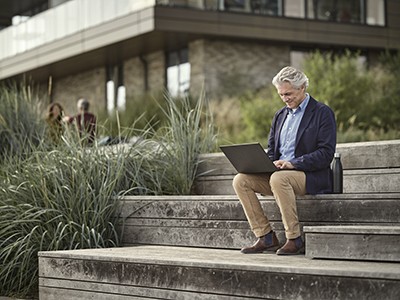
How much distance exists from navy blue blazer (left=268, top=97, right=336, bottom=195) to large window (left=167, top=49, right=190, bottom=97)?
1616 centimetres

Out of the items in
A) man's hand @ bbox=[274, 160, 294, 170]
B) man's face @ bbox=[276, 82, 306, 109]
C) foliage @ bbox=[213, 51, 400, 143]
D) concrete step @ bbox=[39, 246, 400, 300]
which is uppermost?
foliage @ bbox=[213, 51, 400, 143]

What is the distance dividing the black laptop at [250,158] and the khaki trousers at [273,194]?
0.18 feet

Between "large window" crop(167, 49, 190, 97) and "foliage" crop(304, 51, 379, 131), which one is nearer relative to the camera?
"foliage" crop(304, 51, 379, 131)

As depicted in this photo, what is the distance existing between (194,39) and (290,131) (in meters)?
16.4

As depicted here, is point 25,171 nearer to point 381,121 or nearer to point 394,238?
point 394,238

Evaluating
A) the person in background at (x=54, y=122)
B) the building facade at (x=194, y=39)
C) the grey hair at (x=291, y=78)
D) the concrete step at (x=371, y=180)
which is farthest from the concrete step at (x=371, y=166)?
the building facade at (x=194, y=39)

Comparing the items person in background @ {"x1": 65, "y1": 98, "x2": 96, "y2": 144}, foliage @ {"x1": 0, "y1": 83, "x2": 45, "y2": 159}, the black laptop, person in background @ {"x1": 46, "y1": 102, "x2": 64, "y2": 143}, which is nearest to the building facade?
person in background @ {"x1": 65, "y1": 98, "x2": 96, "y2": 144}

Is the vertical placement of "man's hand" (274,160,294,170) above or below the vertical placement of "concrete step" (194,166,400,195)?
above

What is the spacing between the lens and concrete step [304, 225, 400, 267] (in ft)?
16.5

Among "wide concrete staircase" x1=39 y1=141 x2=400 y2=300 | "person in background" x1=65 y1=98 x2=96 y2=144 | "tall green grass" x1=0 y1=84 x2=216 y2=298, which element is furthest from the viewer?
"person in background" x1=65 y1=98 x2=96 y2=144

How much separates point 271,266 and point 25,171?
129 inches

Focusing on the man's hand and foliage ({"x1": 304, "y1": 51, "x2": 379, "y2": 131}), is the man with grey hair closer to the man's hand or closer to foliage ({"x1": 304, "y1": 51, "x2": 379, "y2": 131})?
the man's hand

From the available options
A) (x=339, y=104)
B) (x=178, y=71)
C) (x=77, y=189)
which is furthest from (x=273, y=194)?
(x=178, y=71)

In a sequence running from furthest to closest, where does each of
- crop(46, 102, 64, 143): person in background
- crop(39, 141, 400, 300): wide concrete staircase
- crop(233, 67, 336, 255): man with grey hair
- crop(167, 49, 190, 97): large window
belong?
crop(167, 49, 190, 97): large window
crop(46, 102, 64, 143): person in background
crop(233, 67, 336, 255): man with grey hair
crop(39, 141, 400, 300): wide concrete staircase
